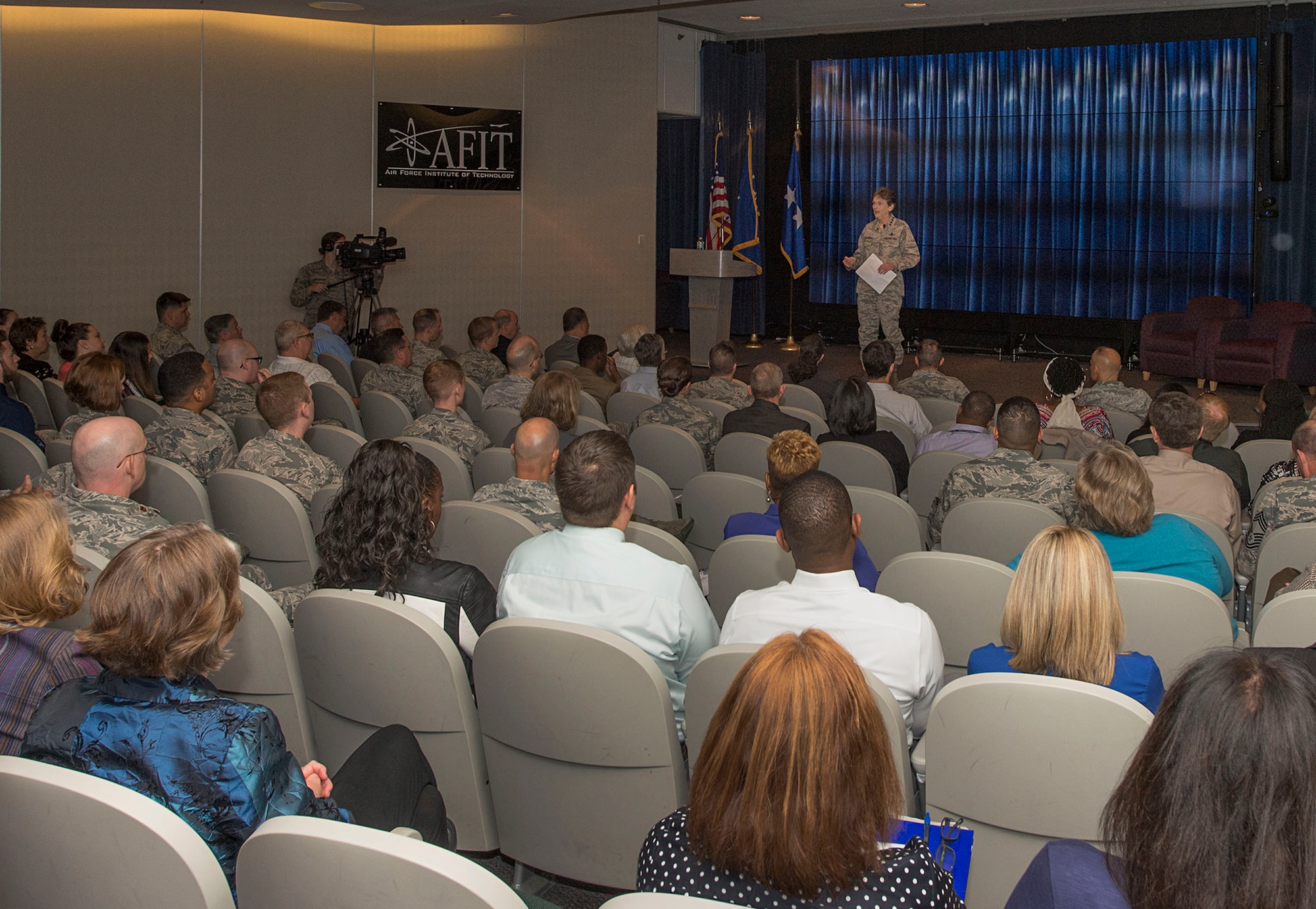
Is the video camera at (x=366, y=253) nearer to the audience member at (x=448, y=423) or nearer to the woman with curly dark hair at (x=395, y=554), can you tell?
the audience member at (x=448, y=423)

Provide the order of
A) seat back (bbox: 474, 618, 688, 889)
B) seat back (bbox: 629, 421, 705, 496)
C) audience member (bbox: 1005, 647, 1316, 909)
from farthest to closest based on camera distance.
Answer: seat back (bbox: 629, 421, 705, 496) < seat back (bbox: 474, 618, 688, 889) < audience member (bbox: 1005, 647, 1316, 909)

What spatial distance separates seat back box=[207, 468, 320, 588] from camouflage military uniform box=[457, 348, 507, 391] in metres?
3.66

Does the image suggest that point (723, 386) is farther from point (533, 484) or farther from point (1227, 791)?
point (1227, 791)

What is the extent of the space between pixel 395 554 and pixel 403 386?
13.3 ft

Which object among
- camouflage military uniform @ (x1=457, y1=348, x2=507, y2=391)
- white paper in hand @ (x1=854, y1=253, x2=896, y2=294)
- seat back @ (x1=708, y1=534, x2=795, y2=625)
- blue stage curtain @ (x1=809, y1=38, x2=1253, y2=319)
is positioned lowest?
seat back @ (x1=708, y1=534, x2=795, y2=625)

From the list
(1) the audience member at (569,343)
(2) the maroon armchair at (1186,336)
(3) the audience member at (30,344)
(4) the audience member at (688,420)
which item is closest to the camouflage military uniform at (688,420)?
(4) the audience member at (688,420)

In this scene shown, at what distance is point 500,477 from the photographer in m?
4.72

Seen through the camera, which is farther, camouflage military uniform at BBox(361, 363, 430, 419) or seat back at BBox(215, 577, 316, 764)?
camouflage military uniform at BBox(361, 363, 430, 419)

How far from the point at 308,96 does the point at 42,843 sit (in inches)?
397

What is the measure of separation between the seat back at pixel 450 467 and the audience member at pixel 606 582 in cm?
174

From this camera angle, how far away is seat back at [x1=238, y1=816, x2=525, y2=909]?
53.1 inches

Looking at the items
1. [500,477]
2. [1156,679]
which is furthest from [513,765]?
[500,477]

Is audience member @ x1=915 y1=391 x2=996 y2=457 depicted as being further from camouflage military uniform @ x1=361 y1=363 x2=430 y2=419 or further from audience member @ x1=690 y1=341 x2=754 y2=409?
camouflage military uniform @ x1=361 y1=363 x2=430 y2=419

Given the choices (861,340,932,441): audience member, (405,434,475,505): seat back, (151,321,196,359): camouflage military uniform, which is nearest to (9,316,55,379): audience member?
(151,321,196,359): camouflage military uniform
